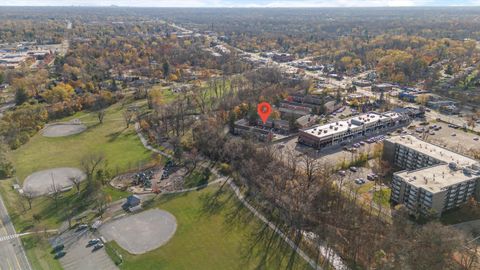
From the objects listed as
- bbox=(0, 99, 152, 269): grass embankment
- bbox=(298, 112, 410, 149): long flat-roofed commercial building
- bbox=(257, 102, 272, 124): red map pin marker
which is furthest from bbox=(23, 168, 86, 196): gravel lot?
bbox=(298, 112, 410, 149): long flat-roofed commercial building

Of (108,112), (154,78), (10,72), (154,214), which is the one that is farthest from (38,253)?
(10,72)

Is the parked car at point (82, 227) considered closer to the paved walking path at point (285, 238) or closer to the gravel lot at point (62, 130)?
the paved walking path at point (285, 238)

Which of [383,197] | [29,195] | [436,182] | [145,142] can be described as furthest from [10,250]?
[436,182]

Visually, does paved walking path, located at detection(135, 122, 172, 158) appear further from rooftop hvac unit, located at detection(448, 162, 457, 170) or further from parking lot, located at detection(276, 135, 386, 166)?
rooftop hvac unit, located at detection(448, 162, 457, 170)

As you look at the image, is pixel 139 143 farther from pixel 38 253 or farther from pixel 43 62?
pixel 43 62

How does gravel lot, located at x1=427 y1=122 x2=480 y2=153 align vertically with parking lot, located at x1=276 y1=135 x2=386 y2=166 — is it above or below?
below

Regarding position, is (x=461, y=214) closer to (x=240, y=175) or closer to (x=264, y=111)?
(x=240, y=175)

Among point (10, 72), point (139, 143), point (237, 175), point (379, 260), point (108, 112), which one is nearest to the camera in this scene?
point (379, 260)
